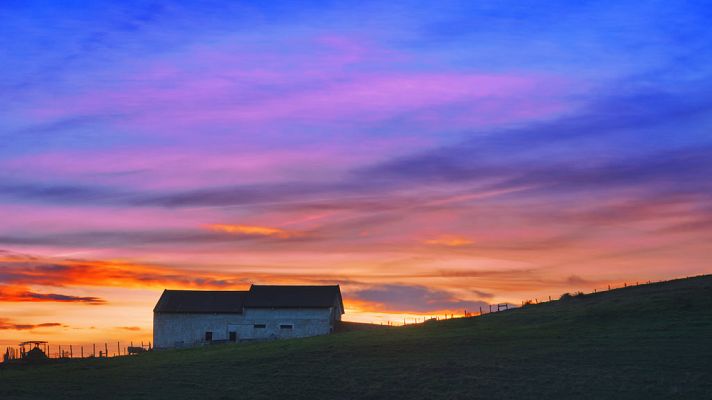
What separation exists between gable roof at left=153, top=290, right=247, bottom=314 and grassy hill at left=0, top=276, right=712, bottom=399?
14.5m

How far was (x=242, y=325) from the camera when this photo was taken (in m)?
80.6

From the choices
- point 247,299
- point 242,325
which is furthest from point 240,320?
point 247,299

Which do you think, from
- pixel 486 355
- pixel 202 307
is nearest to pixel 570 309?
pixel 486 355

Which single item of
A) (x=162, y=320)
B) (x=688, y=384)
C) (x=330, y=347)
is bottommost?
(x=688, y=384)

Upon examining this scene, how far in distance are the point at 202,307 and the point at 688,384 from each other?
5134cm

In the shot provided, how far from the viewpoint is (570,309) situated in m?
68.4

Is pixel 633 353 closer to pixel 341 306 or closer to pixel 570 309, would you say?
pixel 570 309

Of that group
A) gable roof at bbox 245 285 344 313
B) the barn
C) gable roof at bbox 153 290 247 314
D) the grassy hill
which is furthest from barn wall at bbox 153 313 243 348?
the grassy hill

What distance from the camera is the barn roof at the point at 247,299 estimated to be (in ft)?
265

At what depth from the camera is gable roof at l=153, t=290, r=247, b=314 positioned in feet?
265

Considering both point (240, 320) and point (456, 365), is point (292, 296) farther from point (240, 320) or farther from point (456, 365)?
point (456, 365)

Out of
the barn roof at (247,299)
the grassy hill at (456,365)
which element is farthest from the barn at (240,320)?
the grassy hill at (456,365)

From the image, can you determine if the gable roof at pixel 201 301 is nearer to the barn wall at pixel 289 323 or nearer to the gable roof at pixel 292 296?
the gable roof at pixel 292 296

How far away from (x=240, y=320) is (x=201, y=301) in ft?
14.6
